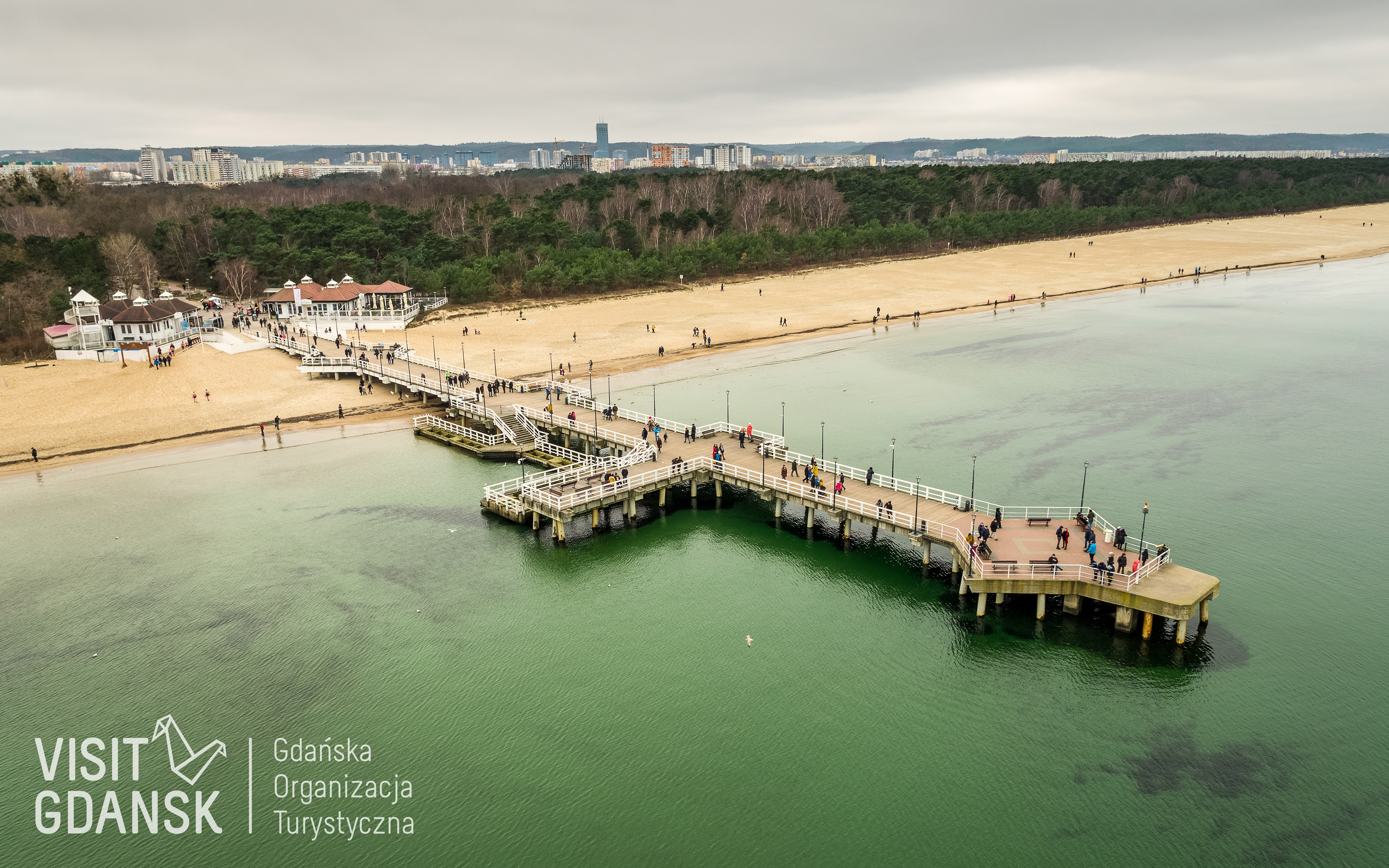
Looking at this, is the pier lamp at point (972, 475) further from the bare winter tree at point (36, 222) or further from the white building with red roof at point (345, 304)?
the bare winter tree at point (36, 222)

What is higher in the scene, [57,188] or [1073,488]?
[57,188]

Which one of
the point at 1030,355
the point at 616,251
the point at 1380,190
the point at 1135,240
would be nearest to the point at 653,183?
the point at 616,251

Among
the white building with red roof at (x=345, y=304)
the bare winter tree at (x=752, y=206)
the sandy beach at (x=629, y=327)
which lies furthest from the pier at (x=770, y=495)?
the bare winter tree at (x=752, y=206)

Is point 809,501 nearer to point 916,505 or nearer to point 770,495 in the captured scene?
point 770,495

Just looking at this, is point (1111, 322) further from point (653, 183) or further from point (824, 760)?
point (653, 183)

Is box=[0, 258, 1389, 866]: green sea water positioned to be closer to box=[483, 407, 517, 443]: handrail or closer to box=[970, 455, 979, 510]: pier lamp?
box=[970, 455, 979, 510]: pier lamp
